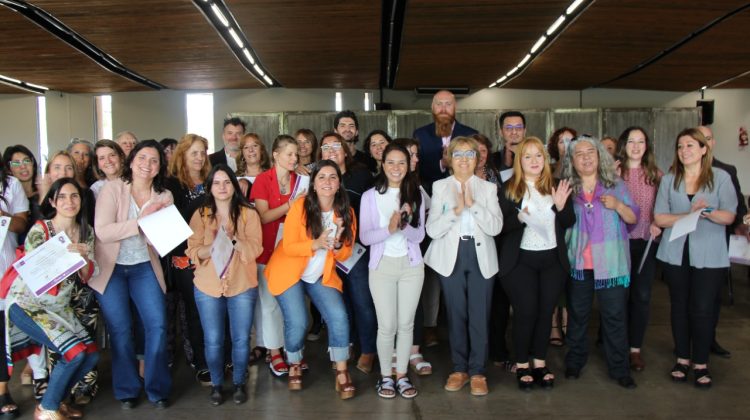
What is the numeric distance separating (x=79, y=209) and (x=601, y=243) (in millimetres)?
3273

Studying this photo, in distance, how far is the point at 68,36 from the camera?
302 inches

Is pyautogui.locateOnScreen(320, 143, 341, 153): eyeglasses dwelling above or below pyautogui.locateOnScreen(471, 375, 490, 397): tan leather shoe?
above

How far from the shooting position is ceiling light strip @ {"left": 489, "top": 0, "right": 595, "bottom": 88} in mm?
6535

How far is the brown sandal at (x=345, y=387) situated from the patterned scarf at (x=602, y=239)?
165cm

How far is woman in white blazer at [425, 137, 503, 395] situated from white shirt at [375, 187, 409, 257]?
0.65ft

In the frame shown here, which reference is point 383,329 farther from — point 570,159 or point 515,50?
point 515,50

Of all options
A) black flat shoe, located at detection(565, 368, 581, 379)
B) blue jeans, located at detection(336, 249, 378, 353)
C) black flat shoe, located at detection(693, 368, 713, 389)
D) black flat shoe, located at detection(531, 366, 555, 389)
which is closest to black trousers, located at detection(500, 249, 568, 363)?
black flat shoe, located at detection(531, 366, 555, 389)

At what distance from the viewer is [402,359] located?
368 centimetres

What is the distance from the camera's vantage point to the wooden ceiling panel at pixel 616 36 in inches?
255

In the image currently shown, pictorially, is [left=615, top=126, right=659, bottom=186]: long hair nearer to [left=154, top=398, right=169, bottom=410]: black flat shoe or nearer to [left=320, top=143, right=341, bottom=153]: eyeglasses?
[left=320, top=143, right=341, bottom=153]: eyeglasses

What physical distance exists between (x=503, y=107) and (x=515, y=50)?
4.09m

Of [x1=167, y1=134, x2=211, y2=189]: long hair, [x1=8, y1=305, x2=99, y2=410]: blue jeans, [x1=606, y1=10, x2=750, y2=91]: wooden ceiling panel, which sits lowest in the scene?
[x1=8, y1=305, x2=99, y2=410]: blue jeans

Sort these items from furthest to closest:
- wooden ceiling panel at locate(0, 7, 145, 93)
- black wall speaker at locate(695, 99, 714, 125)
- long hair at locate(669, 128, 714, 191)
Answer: black wall speaker at locate(695, 99, 714, 125) → wooden ceiling panel at locate(0, 7, 145, 93) → long hair at locate(669, 128, 714, 191)

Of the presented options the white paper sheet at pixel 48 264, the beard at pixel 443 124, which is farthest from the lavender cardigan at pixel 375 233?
the white paper sheet at pixel 48 264
